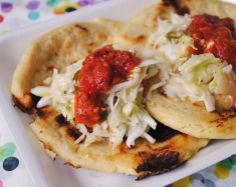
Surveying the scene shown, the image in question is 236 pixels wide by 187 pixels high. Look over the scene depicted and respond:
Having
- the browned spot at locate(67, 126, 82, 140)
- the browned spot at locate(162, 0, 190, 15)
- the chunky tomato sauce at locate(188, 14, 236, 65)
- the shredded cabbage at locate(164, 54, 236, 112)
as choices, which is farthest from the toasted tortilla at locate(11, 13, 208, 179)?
the chunky tomato sauce at locate(188, 14, 236, 65)

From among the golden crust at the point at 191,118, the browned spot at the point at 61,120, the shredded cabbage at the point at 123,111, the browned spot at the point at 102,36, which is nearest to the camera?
the golden crust at the point at 191,118

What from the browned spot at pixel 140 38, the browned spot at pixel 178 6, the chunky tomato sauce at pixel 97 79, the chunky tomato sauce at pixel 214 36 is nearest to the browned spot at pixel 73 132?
the chunky tomato sauce at pixel 97 79

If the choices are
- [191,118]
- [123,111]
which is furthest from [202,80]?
[123,111]

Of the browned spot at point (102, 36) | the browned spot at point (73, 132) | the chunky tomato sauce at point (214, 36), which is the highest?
the chunky tomato sauce at point (214, 36)

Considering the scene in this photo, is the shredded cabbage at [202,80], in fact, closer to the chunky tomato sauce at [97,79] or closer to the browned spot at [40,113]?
the chunky tomato sauce at [97,79]

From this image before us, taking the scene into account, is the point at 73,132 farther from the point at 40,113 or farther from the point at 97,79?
the point at 97,79

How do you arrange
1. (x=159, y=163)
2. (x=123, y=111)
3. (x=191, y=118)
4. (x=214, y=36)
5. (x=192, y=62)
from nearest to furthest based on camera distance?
(x=159, y=163), (x=191, y=118), (x=123, y=111), (x=192, y=62), (x=214, y=36)
